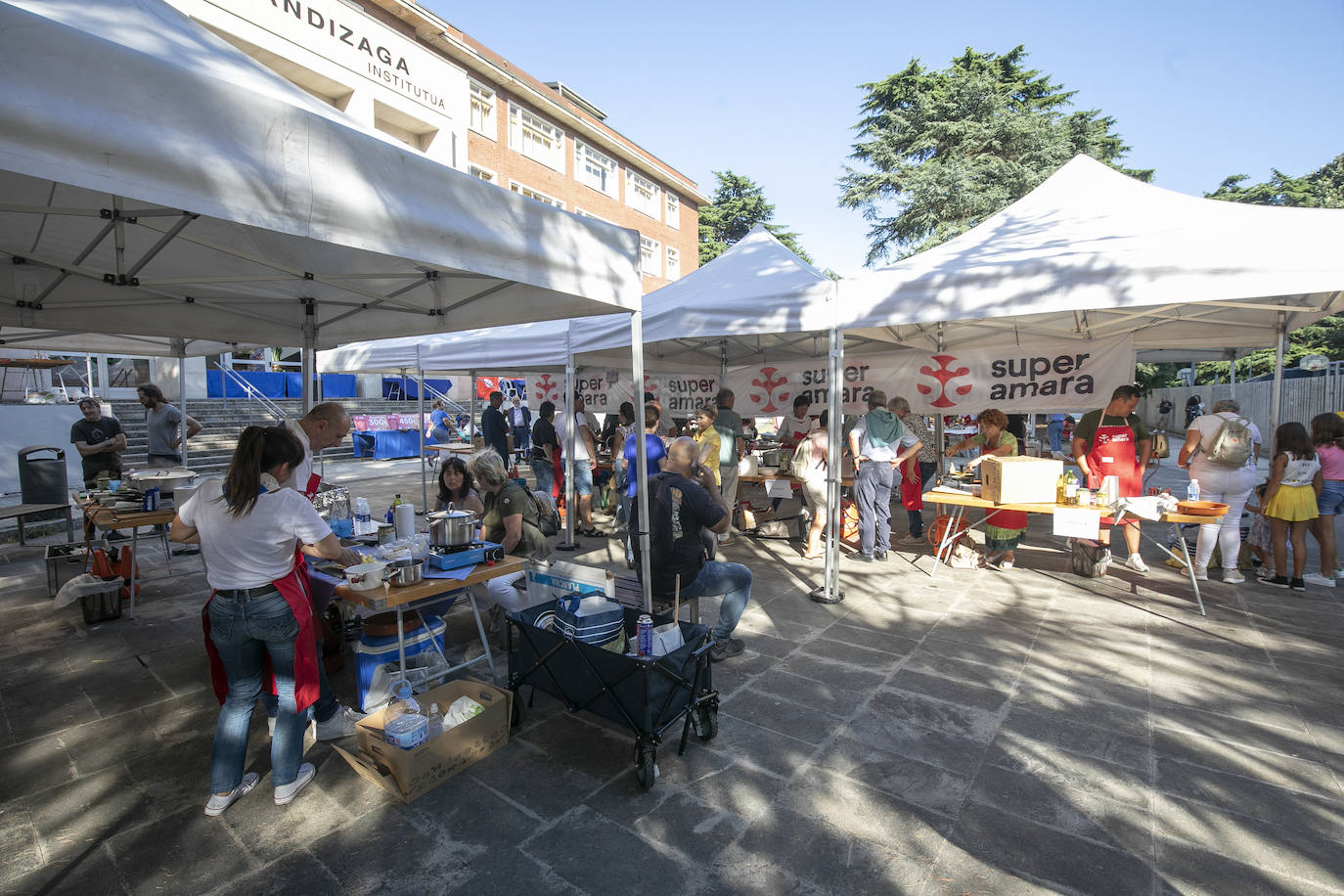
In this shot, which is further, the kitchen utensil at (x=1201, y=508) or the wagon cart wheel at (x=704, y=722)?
→ the kitchen utensil at (x=1201, y=508)

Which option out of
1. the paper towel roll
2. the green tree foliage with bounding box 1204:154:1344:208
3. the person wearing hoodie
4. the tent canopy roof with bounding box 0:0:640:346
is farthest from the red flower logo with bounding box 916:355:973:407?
the green tree foliage with bounding box 1204:154:1344:208

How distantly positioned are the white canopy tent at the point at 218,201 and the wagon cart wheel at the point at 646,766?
2.15 metres

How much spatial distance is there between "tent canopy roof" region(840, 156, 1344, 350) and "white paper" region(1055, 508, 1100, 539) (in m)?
1.58

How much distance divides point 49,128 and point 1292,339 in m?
34.1

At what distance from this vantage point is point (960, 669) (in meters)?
3.67

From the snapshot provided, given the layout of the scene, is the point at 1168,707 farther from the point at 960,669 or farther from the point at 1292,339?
the point at 1292,339

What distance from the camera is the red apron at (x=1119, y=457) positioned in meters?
5.41

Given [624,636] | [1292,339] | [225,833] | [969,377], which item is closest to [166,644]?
[225,833]

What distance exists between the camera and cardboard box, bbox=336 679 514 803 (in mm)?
2516

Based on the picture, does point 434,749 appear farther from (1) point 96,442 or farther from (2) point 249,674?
(1) point 96,442

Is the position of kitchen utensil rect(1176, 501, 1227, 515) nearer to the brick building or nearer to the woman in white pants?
the woman in white pants

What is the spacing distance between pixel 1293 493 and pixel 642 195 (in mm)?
27199

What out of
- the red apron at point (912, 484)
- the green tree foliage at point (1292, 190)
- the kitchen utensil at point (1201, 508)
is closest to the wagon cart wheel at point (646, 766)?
the kitchen utensil at point (1201, 508)

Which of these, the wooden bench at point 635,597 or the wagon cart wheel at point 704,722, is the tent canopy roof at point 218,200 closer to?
the wooden bench at point 635,597
